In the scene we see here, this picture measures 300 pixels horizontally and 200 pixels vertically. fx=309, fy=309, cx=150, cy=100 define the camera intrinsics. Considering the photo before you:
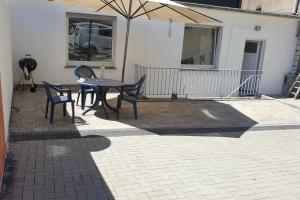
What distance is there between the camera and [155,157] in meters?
4.86

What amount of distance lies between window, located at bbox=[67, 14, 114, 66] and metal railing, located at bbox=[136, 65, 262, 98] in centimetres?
131

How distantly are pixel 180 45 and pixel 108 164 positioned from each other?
6.76 metres

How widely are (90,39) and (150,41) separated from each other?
6.51 ft

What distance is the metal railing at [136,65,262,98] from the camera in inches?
402

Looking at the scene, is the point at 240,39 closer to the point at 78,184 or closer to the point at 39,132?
the point at 39,132

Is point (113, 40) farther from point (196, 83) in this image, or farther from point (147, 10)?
point (196, 83)

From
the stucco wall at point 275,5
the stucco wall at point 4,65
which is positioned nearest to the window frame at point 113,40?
the stucco wall at point 4,65

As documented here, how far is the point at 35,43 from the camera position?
9.27 m

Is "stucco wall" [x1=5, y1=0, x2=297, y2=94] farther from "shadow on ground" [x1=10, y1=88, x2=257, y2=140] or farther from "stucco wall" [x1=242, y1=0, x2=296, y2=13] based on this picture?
"stucco wall" [x1=242, y1=0, x2=296, y2=13]

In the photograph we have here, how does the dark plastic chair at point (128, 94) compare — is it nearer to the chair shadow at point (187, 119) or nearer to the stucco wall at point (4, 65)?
the chair shadow at point (187, 119)

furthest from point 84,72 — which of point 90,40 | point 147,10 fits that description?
point 90,40

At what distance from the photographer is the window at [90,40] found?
9844 millimetres

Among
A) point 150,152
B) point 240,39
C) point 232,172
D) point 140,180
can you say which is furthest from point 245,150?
point 240,39

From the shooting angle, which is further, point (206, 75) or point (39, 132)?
point (206, 75)
